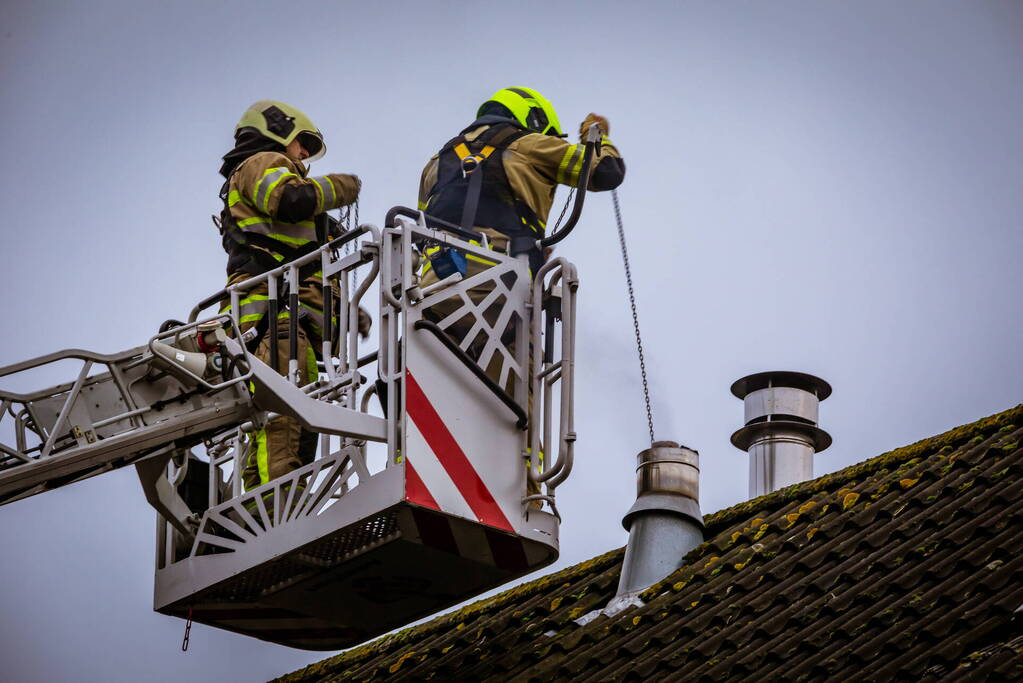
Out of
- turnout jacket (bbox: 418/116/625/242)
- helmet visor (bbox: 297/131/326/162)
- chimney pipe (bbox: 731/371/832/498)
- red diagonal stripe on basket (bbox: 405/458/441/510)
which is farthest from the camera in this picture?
chimney pipe (bbox: 731/371/832/498)

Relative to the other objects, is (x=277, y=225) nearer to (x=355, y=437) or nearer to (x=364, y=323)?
(x=364, y=323)

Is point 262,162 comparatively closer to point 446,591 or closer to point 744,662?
point 446,591

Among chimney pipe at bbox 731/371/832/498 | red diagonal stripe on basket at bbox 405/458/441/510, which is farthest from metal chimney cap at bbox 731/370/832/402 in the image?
red diagonal stripe on basket at bbox 405/458/441/510

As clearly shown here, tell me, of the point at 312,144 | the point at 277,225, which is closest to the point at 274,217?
the point at 277,225

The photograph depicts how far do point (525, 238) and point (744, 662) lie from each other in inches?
105

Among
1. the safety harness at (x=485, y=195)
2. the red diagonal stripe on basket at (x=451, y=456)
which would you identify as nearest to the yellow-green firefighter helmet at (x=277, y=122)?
the safety harness at (x=485, y=195)

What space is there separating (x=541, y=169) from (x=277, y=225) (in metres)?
1.45

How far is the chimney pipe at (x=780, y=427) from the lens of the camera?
12031 millimetres

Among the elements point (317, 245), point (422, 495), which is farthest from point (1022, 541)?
point (317, 245)

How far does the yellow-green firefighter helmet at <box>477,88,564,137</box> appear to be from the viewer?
10.5 metres

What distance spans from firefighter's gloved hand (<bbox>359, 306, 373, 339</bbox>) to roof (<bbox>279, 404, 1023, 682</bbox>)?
178 centimetres

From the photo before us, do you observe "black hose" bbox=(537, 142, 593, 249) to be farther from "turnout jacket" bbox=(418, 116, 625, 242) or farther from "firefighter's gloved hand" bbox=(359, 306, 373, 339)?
"firefighter's gloved hand" bbox=(359, 306, 373, 339)

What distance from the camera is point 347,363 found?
9.23 meters

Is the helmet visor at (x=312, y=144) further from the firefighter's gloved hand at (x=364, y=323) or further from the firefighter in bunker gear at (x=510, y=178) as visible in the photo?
the firefighter's gloved hand at (x=364, y=323)
